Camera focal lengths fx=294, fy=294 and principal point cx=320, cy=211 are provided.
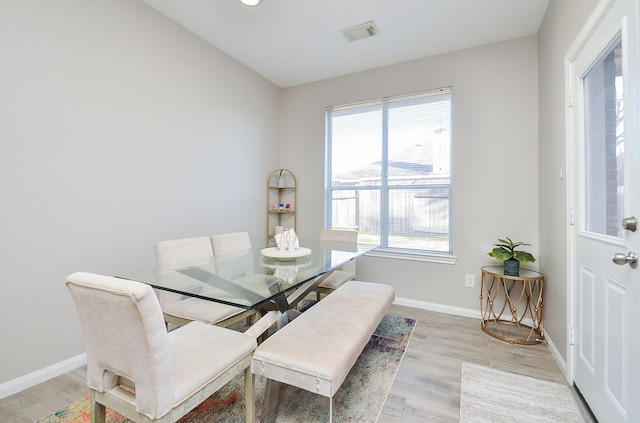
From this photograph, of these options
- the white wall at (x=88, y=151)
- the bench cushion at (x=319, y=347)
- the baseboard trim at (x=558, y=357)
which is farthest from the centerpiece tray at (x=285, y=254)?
the baseboard trim at (x=558, y=357)

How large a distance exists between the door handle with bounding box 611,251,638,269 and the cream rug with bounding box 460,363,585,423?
949mm

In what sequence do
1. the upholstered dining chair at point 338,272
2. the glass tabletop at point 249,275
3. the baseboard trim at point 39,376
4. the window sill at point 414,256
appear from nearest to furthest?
1. the glass tabletop at point 249,275
2. the baseboard trim at point 39,376
3. the upholstered dining chair at point 338,272
4. the window sill at point 414,256

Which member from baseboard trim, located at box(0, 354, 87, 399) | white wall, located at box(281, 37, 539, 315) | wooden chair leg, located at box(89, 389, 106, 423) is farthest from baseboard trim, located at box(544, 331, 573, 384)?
baseboard trim, located at box(0, 354, 87, 399)

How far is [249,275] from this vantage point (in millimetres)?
1786

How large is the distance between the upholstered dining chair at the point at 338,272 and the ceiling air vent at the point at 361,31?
1.95 meters

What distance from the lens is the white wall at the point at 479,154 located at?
2.85 m

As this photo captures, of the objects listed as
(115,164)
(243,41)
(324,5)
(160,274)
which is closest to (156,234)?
(115,164)

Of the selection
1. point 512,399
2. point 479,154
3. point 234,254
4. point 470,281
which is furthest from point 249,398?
point 479,154

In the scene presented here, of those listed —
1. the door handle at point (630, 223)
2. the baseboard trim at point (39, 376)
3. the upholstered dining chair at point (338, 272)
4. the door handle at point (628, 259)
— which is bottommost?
the baseboard trim at point (39, 376)

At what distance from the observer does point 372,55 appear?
10.7 feet

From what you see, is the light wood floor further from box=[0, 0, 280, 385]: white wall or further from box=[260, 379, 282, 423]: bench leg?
box=[260, 379, 282, 423]: bench leg

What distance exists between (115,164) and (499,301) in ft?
12.1

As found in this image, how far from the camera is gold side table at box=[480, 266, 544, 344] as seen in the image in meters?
2.53

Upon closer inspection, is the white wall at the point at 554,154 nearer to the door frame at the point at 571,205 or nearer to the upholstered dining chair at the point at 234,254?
the door frame at the point at 571,205
